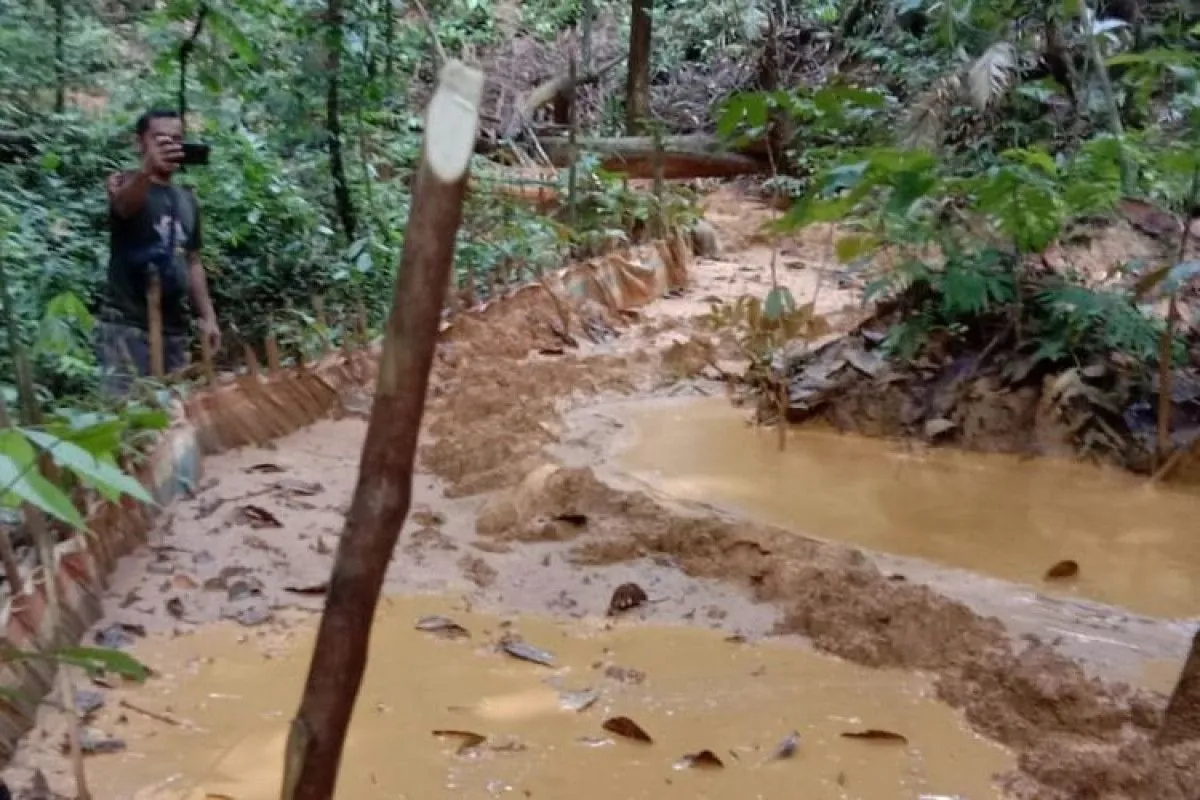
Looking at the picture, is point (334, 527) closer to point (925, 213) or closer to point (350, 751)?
point (350, 751)

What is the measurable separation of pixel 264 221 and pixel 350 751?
5377 mm

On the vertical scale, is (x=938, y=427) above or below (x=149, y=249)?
below

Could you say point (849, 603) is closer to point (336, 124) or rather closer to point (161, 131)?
point (161, 131)

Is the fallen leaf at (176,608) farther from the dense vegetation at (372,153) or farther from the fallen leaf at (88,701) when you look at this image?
the dense vegetation at (372,153)

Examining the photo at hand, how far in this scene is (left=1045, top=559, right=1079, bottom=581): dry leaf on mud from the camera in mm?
4301

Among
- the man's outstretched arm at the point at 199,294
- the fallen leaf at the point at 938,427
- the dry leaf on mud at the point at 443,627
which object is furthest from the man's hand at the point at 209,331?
the fallen leaf at the point at 938,427

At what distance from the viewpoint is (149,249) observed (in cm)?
493

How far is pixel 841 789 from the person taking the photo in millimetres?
2771

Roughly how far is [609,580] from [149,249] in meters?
2.37

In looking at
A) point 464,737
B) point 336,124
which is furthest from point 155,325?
point 336,124

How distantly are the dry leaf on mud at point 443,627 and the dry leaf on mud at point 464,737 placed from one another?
617 mm

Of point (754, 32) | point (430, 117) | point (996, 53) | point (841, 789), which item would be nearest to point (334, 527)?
point (841, 789)

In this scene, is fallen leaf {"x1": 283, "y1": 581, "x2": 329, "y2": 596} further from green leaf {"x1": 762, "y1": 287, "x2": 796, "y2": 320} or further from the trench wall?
green leaf {"x1": 762, "y1": 287, "x2": 796, "y2": 320}

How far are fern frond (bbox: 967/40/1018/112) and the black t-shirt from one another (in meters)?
5.59
